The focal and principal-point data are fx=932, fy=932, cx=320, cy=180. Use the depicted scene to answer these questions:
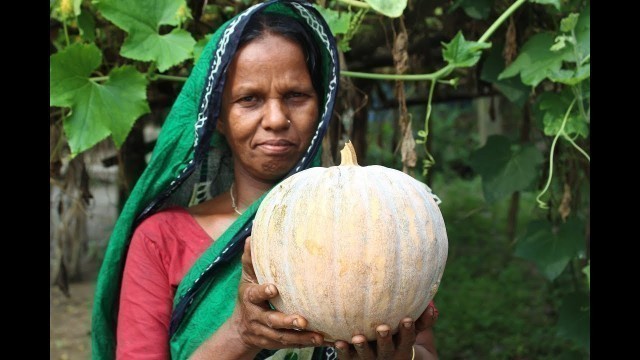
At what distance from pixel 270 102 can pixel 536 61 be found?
3.61 ft

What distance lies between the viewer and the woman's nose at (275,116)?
2170 mm

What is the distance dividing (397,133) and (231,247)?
7.60 feet

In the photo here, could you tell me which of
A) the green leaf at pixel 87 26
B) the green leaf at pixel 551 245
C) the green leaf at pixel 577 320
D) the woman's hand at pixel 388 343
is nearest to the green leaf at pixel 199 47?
the green leaf at pixel 87 26

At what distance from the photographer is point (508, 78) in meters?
3.13

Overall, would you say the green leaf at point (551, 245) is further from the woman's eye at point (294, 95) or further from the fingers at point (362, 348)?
the fingers at point (362, 348)

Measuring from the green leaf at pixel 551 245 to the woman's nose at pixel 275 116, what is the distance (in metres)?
1.54

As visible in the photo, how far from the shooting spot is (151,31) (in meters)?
2.83

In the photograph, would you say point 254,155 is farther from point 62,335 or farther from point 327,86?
point 62,335

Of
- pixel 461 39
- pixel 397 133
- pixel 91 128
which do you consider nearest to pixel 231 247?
pixel 91 128

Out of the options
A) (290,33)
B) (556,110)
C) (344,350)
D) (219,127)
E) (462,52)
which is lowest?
(344,350)

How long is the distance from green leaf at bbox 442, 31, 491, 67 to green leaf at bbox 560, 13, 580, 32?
0.78ft

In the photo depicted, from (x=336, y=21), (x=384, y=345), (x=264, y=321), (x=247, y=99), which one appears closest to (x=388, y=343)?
(x=384, y=345)

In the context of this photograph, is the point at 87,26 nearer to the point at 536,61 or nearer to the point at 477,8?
the point at 477,8

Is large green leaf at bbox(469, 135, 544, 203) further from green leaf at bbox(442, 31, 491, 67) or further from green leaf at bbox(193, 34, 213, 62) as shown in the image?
green leaf at bbox(193, 34, 213, 62)
